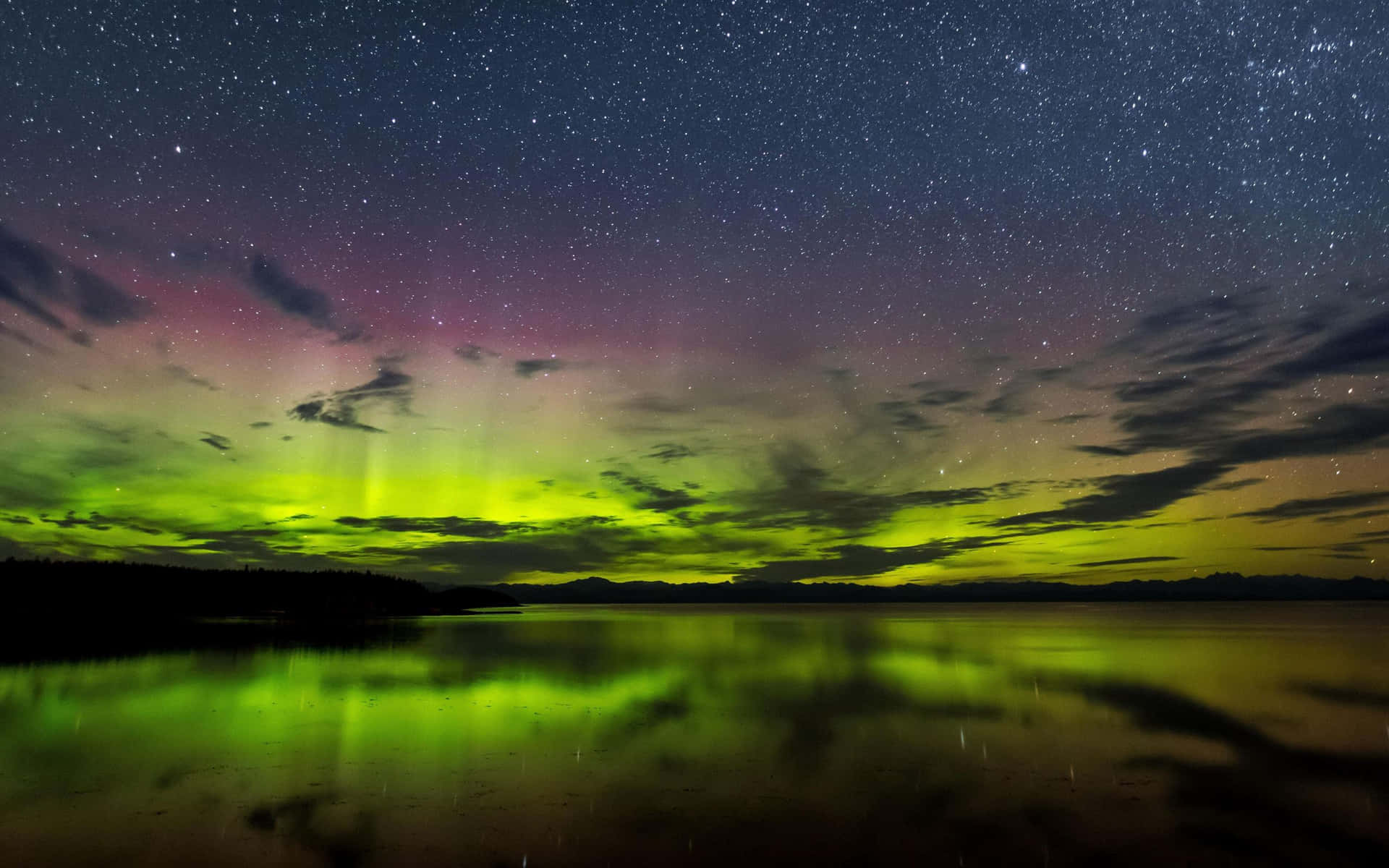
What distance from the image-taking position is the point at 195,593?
9575 centimetres

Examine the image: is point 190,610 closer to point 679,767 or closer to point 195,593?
A: point 195,593

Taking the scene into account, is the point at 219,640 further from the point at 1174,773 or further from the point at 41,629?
the point at 1174,773

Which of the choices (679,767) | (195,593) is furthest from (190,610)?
(679,767)

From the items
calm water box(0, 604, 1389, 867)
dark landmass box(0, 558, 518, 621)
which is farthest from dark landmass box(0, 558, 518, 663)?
calm water box(0, 604, 1389, 867)

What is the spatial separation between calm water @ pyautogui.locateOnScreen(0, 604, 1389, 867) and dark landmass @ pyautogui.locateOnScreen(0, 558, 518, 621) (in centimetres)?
6243

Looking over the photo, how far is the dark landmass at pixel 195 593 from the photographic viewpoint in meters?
80.5

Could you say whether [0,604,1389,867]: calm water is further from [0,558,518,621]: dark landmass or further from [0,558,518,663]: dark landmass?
[0,558,518,621]: dark landmass

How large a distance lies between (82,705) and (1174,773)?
29.4 metres

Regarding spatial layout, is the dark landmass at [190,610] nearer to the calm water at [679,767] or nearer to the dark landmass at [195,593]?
the dark landmass at [195,593]

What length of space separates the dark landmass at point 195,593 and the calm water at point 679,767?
2458 inches

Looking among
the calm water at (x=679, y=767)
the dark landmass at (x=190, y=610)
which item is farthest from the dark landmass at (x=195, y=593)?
the calm water at (x=679, y=767)

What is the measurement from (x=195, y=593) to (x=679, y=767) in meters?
103

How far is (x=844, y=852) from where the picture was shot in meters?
10.6

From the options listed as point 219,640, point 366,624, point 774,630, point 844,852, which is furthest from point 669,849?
point 366,624
